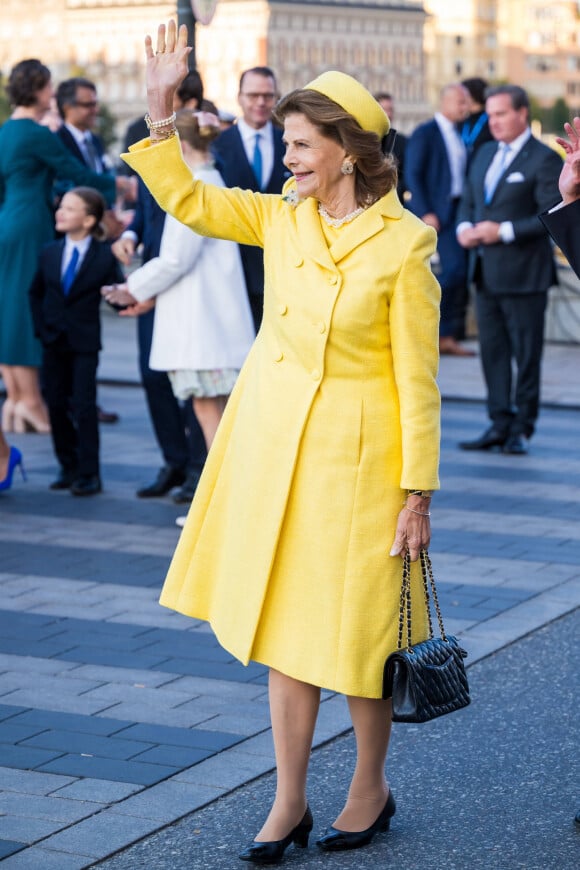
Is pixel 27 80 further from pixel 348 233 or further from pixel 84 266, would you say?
pixel 348 233

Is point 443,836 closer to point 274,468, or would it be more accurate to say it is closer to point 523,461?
point 274,468

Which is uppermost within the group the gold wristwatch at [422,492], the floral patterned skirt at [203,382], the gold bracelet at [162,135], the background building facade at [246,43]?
the gold bracelet at [162,135]

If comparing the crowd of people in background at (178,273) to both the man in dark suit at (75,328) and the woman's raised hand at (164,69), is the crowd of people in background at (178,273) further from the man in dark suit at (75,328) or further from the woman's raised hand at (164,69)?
the woman's raised hand at (164,69)

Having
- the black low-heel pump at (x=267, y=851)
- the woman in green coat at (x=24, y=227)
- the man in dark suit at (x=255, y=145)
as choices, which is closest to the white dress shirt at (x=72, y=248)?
the man in dark suit at (x=255, y=145)

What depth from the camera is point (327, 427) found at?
3.95m

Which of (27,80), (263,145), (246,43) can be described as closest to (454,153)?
(27,80)

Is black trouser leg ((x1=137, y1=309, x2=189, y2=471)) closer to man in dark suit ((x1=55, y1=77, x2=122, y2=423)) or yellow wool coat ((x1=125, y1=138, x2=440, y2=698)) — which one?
man in dark suit ((x1=55, y1=77, x2=122, y2=423))

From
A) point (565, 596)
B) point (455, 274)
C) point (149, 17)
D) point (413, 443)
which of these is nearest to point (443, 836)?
point (413, 443)

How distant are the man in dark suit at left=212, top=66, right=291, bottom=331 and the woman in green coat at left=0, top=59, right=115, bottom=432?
1365 mm

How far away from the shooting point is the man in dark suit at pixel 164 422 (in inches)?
337

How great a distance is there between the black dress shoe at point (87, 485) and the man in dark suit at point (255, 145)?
1132 mm

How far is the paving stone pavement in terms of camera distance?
4.38 meters

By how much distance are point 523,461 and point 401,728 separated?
197 inches

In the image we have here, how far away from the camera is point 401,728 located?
505 cm
